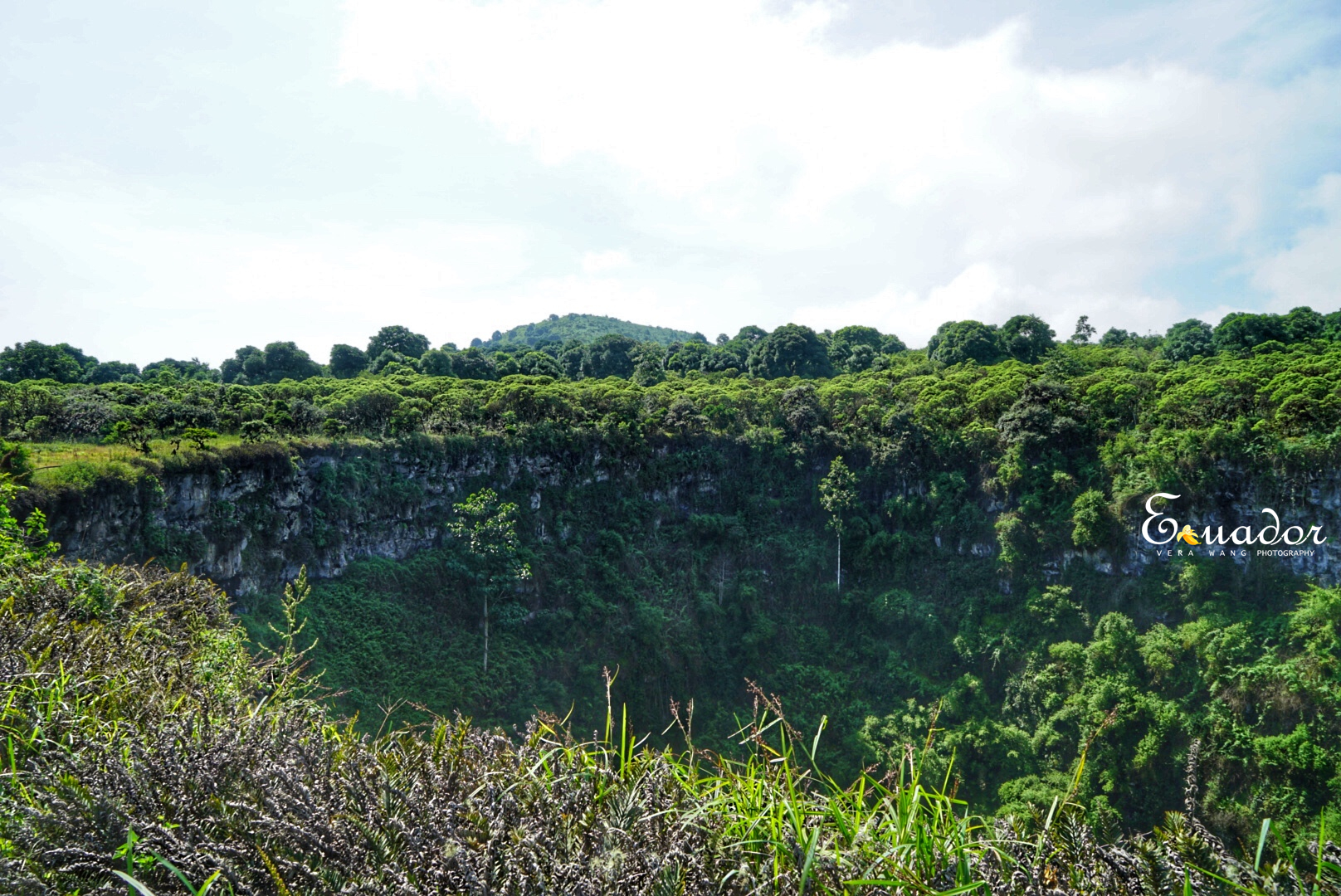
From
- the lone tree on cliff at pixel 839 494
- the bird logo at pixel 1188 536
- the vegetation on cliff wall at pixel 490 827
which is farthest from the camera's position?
the lone tree on cliff at pixel 839 494

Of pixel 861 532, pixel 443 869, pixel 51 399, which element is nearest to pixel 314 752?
pixel 443 869

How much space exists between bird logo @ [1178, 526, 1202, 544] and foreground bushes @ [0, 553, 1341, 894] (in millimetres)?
19066

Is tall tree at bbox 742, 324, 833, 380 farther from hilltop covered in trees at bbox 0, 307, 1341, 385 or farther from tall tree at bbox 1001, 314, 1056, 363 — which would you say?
tall tree at bbox 1001, 314, 1056, 363

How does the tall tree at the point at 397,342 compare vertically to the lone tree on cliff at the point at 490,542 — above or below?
above

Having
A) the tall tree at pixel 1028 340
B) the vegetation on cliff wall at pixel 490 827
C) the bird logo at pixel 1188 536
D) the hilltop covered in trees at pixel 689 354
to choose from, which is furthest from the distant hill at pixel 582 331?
the vegetation on cliff wall at pixel 490 827

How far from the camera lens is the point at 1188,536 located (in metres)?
17.7

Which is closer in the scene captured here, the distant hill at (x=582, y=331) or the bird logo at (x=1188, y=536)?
the bird logo at (x=1188, y=536)

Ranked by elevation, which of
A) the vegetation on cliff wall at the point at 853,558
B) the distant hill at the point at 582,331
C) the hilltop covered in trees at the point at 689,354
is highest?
the distant hill at the point at 582,331

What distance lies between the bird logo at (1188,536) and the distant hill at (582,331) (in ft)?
156

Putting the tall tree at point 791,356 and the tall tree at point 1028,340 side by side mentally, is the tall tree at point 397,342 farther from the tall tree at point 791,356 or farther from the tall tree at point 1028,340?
the tall tree at point 1028,340

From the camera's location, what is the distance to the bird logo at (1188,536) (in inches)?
695

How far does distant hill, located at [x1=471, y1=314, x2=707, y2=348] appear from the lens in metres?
63.7

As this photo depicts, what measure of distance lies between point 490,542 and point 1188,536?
18.4m

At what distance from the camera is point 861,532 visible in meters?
22.3
